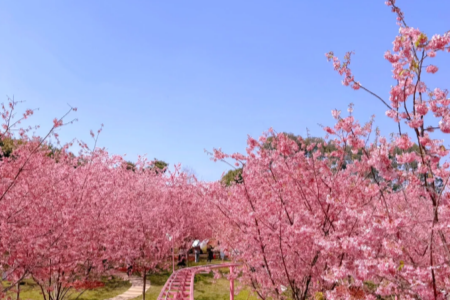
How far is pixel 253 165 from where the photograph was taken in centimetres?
793

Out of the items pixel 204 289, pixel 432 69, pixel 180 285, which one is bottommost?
pixel 204 289

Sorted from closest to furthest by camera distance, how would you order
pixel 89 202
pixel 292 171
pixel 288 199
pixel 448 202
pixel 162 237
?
pixel 448 202 → pixel 292 171 → pixel 288 199 → pixel 89 202 → pixel 162 237

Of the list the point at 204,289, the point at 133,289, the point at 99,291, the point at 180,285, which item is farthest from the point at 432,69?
the point at 99,291

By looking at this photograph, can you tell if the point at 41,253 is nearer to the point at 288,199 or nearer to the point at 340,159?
the point at 288,199

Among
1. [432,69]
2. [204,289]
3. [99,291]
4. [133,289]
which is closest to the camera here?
[432,69]

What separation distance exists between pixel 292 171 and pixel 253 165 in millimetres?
1069

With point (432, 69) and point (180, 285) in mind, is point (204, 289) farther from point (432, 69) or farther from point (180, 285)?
point (432, 69)

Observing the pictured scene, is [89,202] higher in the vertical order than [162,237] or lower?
higher

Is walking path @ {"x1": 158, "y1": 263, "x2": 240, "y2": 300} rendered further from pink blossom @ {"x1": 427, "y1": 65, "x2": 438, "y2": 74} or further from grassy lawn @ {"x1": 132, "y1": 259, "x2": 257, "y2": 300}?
pink blossom @ {"x1": 427, "y1": 65, "x2": 438, "y2": 74}

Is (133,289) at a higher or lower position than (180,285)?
lower

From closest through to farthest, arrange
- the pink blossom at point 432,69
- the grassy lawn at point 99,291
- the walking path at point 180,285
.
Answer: the pink blossom at point 432,69
the walking path at point 180,285
the grassy lawn at point 99,291

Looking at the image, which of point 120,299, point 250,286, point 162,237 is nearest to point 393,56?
point 250,286

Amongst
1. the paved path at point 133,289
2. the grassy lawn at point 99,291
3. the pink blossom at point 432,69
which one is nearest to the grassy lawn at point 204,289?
the paved path at point 133,289

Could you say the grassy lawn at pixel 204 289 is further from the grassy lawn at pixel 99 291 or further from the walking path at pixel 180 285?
the walking path at pixel 180 285
